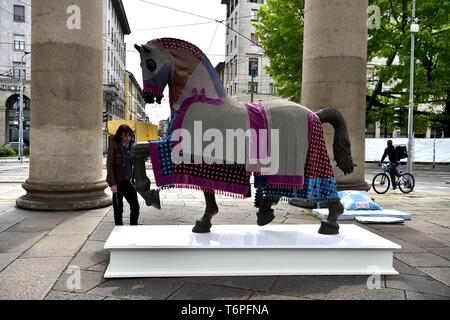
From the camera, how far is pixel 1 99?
1633 inches

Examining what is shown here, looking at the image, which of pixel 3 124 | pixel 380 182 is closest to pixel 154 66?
pixel 380 182

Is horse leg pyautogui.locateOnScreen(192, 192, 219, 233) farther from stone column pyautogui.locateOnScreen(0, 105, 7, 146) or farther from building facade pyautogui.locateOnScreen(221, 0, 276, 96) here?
stone column pyautogui.locateOnScreen(0, 105, 7, 146)

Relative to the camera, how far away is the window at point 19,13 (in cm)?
4064

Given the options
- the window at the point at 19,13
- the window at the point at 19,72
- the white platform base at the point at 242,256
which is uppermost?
the window at the point at 19,13

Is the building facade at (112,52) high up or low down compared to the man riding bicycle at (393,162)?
up

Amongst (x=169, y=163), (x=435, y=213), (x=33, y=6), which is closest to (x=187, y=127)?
(x=169, y=163)

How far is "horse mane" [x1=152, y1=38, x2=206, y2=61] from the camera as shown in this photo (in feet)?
13.6

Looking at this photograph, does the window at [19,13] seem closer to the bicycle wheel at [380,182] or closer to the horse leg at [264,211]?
the bicycle wheel at [380,182]

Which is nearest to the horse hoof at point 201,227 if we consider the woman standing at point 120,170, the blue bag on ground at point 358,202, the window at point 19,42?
the woman standing at point 120,170

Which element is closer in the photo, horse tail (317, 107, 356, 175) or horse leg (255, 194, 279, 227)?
horse tail (317, 107, 356, 175)

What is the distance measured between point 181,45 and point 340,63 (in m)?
5.06

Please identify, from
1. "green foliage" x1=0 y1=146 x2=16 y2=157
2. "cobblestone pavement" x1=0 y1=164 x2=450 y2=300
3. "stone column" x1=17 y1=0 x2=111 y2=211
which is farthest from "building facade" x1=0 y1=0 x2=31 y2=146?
"cobblestone pavement" x1=0 y1=164 x2=450 y2=300

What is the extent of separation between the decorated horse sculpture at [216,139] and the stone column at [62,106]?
Answer: 3.94 metres
